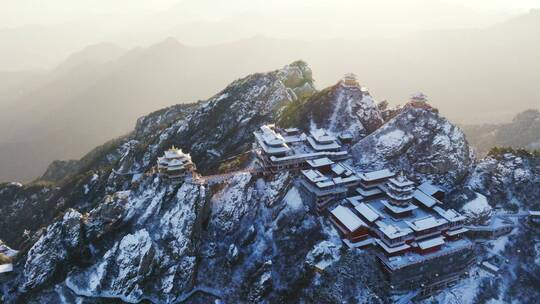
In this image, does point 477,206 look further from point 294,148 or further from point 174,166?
point 174,166

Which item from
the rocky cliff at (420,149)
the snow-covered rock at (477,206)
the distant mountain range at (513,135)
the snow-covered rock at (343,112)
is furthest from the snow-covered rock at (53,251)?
the distant mountain range at (513,135)

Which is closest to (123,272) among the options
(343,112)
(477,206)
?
(343,112)

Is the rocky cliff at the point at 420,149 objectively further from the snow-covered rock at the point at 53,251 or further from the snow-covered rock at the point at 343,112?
the snow-covered rock at the point at 53,251

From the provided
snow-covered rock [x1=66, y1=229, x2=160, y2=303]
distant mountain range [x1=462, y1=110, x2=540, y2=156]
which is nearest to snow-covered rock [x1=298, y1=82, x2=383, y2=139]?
snow-covered rock [x1=66, y1=229, x2=160, y2=303]

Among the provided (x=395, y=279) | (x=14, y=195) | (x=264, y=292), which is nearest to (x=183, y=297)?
(x=264, y=292)

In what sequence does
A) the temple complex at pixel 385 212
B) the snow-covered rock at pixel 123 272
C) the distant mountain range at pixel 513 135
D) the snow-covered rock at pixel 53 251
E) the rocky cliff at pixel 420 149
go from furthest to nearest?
the distant mountain range at pixel 513 135 → the rocky cliff at pixel 420 149 → the snow-covered rock at pixel 53 251 → the snow-covered rock at pixel 123 272 → the temple complex at pixel 385 212

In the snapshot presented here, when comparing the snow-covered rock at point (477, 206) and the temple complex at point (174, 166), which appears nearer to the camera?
the snow-covered rock at point (477, 206)

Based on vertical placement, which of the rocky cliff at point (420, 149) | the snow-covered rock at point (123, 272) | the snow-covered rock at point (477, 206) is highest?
the rocky cliff at point (420, 149)

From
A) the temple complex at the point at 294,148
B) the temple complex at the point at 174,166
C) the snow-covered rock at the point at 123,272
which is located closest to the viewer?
the snow-covered rock at the point at 123,272

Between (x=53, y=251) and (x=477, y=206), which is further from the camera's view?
(x=53, y=251)

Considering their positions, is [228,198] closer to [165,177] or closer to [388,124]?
[165,177]

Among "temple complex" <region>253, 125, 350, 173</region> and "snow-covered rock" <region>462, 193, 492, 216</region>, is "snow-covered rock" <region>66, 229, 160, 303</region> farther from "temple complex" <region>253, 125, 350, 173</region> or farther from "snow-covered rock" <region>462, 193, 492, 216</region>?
"snow-covered rock" <region>462, 193, 492, 216</region>
